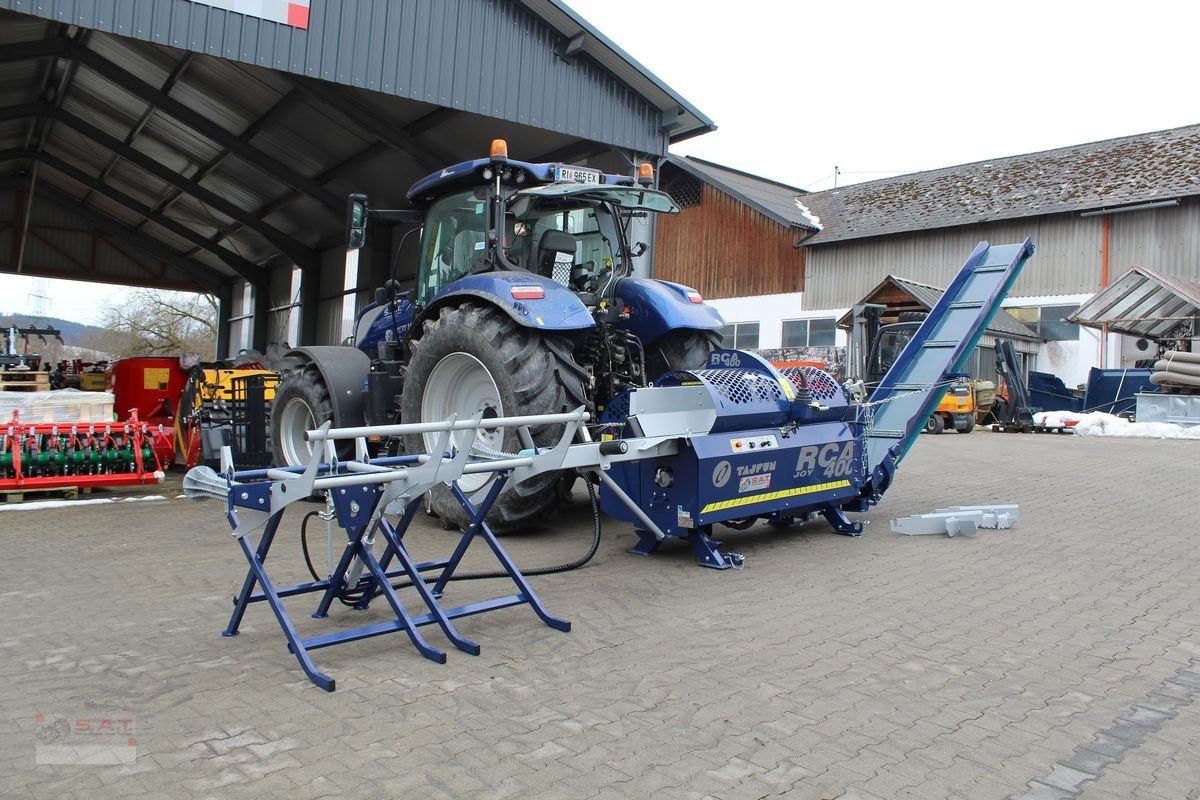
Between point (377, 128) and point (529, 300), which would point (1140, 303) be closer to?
point (377, 128)

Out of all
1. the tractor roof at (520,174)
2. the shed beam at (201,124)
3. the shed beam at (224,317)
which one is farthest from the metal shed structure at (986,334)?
the shed beam at (224,317)

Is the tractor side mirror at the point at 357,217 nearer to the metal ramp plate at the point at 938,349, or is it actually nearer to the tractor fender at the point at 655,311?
the tractor fender at the point at 655,311

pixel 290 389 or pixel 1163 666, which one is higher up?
pixel 290 389

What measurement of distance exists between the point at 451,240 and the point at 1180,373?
1762cm

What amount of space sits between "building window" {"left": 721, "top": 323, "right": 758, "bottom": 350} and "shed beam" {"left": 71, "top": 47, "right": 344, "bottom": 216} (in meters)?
16.8

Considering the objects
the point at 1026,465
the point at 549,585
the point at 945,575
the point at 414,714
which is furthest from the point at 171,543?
the point at 1026,465

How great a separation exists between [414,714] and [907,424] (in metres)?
4.73

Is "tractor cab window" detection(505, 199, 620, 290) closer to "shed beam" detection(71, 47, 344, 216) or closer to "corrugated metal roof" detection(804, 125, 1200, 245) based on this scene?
"shed beam" detection(71, 47, 344, 216)

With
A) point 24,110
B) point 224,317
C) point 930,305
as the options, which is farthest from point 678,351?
point 224,317

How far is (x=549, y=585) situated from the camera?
4887 mm

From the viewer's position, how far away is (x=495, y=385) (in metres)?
5.91

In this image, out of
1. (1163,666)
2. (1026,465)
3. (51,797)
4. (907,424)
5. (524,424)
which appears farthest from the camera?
(1026,465)

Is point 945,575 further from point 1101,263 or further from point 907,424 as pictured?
point 1101,263

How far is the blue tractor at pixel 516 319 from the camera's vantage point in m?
5.84
